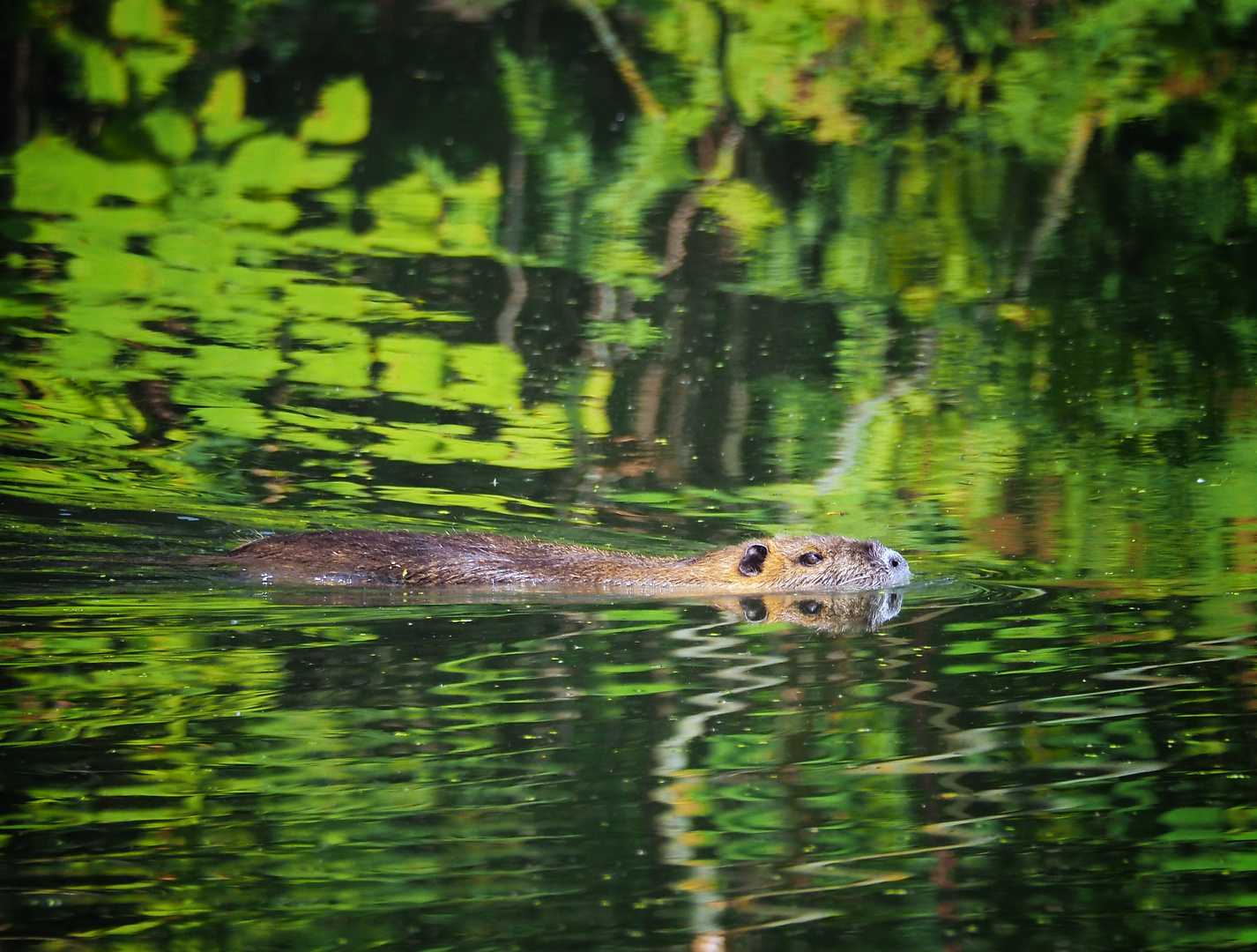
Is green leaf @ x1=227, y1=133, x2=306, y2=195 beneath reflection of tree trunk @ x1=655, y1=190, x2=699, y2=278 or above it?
above

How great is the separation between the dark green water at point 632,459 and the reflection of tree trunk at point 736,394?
40 millimetres

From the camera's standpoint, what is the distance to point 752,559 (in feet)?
23.8

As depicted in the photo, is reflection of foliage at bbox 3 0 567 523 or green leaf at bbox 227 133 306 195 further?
green leaf at bbox 227 133 306 195

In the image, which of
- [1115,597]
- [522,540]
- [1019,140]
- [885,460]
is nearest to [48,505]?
[522,540]

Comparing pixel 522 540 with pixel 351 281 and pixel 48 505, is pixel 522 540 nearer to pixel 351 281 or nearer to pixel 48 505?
pixel 48 505

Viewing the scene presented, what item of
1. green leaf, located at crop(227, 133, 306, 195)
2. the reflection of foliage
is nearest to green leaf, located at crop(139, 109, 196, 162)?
the reflection of foliage

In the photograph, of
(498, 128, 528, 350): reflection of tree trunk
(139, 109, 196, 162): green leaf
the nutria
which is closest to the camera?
the nutria

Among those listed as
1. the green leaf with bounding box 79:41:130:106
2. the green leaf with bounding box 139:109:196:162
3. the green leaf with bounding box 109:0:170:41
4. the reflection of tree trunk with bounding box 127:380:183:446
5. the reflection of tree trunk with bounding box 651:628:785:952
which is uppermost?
the green leaf with bounding box 109:0:170:41

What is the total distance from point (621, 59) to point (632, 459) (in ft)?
33.4

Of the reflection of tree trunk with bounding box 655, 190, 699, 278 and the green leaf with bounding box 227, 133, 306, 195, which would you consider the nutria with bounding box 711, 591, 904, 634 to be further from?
the green leaf with bounding box 227, 133, 306, 195

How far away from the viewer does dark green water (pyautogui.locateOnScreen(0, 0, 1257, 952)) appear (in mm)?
3623

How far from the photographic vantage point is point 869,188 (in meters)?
15.0

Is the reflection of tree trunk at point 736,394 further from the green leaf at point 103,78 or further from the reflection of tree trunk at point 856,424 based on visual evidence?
the green leaf at point 103,78

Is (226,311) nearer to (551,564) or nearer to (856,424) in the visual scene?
(856,424)
